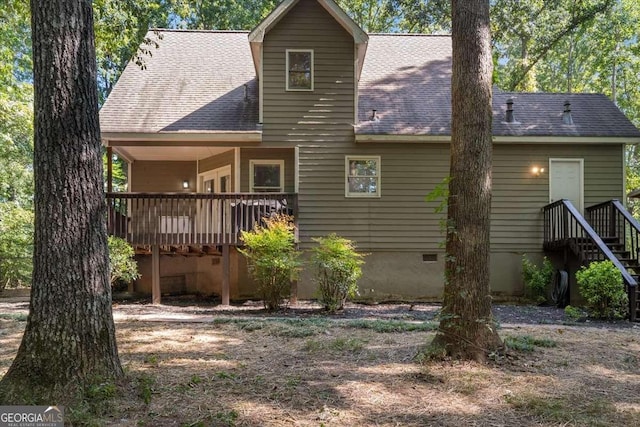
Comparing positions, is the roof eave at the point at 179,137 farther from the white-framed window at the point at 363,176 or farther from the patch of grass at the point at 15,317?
the patch of grass at the point at 15,317

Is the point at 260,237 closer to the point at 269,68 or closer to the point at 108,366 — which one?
the point at 269,68

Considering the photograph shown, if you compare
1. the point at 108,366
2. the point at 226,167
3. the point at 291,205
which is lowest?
the point at 108,366

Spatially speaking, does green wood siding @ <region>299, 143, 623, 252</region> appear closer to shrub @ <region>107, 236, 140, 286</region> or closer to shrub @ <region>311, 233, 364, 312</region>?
shrub @ <region>311, 233, 364, 312</region>

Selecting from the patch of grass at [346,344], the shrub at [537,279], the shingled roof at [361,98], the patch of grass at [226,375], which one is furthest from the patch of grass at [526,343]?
the shingled roof at [361,98]

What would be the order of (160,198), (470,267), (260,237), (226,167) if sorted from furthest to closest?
1. (226,167)
2. (160,198)
3. (260,237)
4. (470,267)

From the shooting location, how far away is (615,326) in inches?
303

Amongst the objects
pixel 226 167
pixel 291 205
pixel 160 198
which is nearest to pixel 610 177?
pixel 291 205

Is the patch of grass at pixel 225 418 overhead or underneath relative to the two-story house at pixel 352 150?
underneath

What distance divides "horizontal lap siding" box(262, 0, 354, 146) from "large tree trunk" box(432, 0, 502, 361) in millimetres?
6465

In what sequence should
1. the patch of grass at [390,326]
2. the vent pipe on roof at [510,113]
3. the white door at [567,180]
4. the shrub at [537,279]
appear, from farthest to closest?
the vent pipe on roof at [510,113], the white door at [567,180], the shrub at [537,279], the patch of grass at [390,326]

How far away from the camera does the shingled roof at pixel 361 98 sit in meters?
11.4

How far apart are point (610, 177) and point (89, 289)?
12.2 meters

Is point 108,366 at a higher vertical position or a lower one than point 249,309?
higher

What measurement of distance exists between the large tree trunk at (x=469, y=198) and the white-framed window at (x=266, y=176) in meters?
7.18
